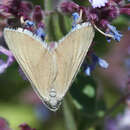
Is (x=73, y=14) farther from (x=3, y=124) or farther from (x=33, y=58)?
(x=3, y=124)

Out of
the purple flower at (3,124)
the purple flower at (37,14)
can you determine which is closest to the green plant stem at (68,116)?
the purple flower at (3,124)

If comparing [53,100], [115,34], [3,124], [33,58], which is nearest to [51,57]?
[33,58]

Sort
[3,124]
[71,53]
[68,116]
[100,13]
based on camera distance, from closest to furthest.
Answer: [71,53] → [100,13] → [3,124] → [68,116]

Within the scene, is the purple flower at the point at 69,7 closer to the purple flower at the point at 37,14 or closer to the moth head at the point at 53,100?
the purple flower at the point at 37,14

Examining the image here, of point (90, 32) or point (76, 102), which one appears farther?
point (76, 102)

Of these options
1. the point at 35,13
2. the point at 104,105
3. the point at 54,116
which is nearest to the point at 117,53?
the point at 54,116

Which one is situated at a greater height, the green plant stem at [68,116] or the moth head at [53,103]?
the moth head at [53,103]

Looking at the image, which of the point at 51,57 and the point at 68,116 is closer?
the point at 51,57

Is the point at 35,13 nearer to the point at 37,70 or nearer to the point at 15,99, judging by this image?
the point at 37,70
